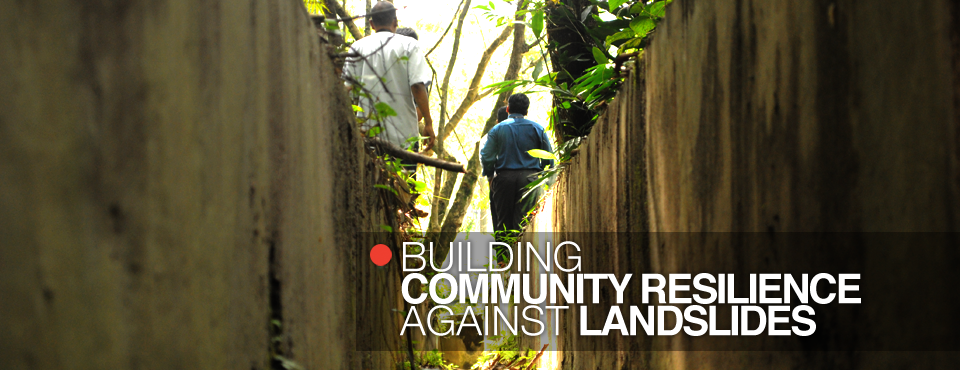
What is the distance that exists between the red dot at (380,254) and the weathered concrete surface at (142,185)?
124 cm

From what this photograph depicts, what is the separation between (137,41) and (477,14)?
9.57 m

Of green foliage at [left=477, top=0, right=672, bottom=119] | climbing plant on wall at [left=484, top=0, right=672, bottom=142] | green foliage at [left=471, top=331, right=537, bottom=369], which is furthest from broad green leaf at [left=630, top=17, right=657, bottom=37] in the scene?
green foliage at [left=471, top=331, right=537, bottom=369]

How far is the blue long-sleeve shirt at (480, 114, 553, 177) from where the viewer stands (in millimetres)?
5996

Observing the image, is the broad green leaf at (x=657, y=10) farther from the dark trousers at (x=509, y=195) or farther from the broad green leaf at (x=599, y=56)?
the dark trousers at (x=509, y=195)

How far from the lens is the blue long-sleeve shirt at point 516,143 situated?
600 cm

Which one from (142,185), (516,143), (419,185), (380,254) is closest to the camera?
(142,185)

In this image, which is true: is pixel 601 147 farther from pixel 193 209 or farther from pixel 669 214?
pixel 193 209

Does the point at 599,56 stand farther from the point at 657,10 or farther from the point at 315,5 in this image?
the point at 315,5

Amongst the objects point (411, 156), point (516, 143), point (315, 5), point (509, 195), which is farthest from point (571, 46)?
point (411, 156)

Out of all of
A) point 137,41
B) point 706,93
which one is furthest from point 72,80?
point 706,93

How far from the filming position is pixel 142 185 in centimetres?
72

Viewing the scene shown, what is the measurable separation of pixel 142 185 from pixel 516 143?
5.36m

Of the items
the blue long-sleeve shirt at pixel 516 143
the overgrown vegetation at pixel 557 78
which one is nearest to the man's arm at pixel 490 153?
the blue long-sleeve shirt at pixel 516 143

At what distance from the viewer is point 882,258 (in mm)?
1071
